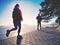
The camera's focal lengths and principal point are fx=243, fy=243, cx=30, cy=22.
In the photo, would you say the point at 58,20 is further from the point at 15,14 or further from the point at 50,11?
the point at 15,14

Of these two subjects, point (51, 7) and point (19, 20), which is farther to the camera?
point (51, 7)

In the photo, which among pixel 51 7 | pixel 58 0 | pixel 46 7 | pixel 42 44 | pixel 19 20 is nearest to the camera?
pixel 42 44

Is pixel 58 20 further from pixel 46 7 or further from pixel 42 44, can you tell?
pixel 42 44

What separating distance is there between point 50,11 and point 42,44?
23.6m

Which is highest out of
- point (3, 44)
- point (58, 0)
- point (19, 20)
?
point (58, 0)

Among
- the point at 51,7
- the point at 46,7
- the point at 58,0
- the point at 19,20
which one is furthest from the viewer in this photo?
the point at 46,7

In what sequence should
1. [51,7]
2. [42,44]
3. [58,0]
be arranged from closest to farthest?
[42,44]
[58,0]
[51,7]

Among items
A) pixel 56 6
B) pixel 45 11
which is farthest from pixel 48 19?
pixel 56 6

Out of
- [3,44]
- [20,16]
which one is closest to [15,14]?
[20,16]

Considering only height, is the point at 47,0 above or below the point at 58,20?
above

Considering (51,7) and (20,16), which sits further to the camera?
(51,7)

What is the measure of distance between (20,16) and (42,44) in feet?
10.6

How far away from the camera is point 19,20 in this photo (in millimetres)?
13844

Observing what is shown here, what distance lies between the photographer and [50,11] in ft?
113
